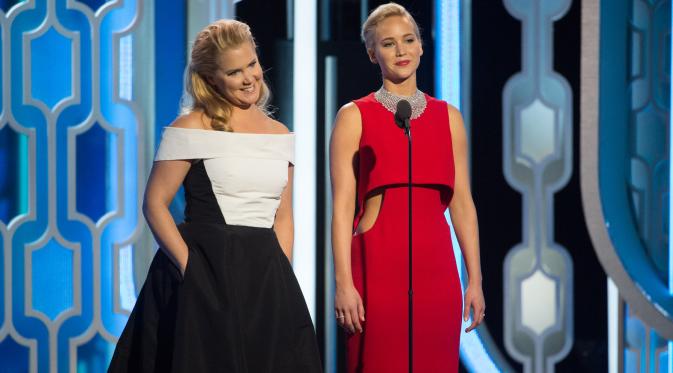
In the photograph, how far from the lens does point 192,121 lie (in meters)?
2.45

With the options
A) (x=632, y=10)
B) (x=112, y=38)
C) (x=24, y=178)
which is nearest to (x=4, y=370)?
(x=24, y=178)

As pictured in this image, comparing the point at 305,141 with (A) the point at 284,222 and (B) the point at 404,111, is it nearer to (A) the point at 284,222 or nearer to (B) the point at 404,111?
(A) the point at 284,222

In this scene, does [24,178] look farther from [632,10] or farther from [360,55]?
[632,10]

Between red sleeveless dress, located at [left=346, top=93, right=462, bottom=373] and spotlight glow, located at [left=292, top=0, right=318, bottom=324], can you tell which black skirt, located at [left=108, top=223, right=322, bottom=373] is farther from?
spotlight glow, located at [left=292, top=0, right=318, bottom=324]

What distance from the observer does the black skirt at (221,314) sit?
2361mm

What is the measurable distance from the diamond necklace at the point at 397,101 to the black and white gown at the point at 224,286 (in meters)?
0.40

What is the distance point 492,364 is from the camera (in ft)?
12.0

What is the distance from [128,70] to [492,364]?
1.73 meters

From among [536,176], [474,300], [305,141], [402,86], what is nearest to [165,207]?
[402,86]

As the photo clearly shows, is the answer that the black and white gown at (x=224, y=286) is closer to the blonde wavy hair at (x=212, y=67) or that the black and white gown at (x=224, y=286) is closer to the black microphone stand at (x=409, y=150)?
the blonde wavy hair at (x=212, y=67)

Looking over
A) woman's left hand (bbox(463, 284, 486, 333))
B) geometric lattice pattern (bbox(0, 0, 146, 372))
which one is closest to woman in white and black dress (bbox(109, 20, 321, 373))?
woman's left hand (bbox(463, 284, 486, 333))

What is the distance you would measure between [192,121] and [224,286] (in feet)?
1.38

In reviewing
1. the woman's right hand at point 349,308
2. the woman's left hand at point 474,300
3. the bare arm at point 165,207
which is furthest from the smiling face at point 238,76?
the woman's left hand at point 474,300

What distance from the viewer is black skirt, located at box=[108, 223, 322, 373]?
236 centimetres
